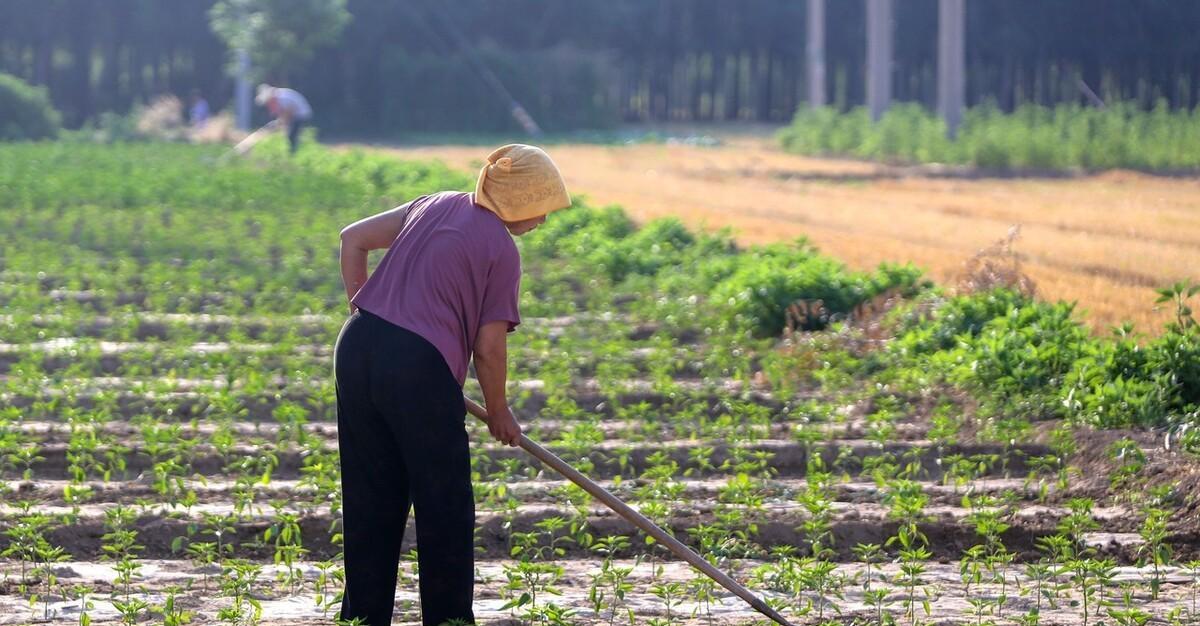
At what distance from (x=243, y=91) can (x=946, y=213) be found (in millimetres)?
24237

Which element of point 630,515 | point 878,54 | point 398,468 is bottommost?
point 630,515

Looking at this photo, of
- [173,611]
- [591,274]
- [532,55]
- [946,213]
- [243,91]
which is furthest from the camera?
[532,55]

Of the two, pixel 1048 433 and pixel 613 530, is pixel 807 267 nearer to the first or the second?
pixel 1048 433

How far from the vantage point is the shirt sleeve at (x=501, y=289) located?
4.34 m

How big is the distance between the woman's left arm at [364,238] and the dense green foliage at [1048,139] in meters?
22.1

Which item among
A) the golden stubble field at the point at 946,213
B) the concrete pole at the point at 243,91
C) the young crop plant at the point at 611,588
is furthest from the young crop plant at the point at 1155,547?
the concrete pole at the point at 243,91

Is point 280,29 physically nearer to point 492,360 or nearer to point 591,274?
point 591,274

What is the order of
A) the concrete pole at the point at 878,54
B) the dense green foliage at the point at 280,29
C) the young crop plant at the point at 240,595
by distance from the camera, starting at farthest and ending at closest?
the dense green foliage at the point at 280,29 < the concrete pole at the point at 878,54 < the young crop plant at the point at 240,595

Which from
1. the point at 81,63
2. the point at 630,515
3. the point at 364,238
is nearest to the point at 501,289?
the point at 364,238

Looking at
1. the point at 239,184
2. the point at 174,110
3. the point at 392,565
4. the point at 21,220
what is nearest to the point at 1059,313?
the point at 392,565

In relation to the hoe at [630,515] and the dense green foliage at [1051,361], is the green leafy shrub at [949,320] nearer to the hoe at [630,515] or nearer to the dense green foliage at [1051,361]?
the dense green foliage at [1051,361]

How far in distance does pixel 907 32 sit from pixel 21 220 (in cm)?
3742

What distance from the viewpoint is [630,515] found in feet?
15.8

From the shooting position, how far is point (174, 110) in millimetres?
43594
